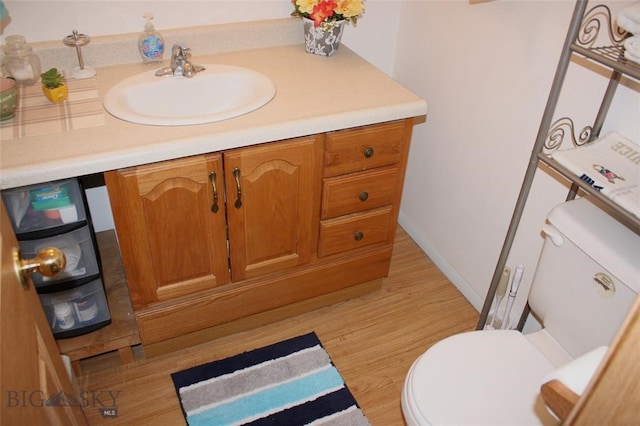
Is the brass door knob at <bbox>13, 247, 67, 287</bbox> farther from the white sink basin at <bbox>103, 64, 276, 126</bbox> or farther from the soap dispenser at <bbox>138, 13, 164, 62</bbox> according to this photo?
the soap dispenser at <bbox>138, 13, 164, 62</bbox>

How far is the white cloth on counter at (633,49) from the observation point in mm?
1186

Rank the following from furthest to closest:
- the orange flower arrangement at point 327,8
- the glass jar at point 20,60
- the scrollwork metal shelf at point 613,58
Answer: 1. the orange flower arrangement at point 327,8
2. the glass jar at point 20,60
3. the scrollwork metal shelf at point 613,58

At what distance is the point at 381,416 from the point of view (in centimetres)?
177

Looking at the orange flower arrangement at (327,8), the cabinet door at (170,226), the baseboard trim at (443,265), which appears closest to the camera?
the cabinet door at (170,226)

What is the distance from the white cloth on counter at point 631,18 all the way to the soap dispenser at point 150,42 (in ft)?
4.47

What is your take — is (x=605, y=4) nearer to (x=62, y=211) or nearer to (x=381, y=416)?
(x=381, y=416)

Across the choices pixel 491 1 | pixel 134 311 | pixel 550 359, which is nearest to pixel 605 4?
pixel 491 1

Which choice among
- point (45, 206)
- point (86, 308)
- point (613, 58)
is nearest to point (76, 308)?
point (86, 308)

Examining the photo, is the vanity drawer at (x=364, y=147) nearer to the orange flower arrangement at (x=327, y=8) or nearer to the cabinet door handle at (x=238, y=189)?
the cabinet door handle at (x=238, y=189)

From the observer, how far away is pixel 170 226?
1.63 meters

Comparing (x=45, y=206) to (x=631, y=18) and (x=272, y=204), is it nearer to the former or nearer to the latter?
(x=272, y=204)

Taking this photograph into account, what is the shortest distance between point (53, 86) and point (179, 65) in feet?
1.29

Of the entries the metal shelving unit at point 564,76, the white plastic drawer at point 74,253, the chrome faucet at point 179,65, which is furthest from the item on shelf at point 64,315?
the metal shelving unit at point 564,76

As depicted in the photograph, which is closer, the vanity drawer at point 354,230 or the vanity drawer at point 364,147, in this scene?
the vanity drawer at point 364,147
